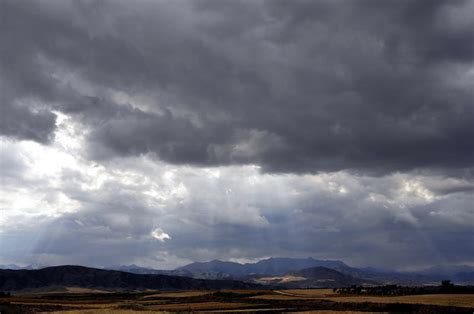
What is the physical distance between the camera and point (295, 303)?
4473 inches

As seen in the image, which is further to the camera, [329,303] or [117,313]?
[329,303]

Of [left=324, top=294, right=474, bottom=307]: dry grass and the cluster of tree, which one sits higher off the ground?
the cluster of tree

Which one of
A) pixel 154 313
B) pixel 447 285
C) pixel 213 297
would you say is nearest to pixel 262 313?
pixel 154 313

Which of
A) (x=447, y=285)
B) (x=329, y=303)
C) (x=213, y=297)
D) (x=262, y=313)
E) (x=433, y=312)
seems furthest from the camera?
(x=447, y=285)

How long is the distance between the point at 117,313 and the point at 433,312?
5270cm

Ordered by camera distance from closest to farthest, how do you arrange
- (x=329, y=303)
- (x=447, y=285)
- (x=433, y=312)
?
(x=433, y=312), (x=329, y=303), (x=447, y=285)

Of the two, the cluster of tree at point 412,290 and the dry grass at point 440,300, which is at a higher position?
the cluster of tree at point 412,290

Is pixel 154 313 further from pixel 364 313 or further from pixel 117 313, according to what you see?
pixel 364 313

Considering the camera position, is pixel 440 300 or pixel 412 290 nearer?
pixel 440 300

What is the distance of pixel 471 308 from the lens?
270 ft

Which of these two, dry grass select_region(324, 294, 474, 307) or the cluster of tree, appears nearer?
dry grass select_region(324, 294, 474, 307)

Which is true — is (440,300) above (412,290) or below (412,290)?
below

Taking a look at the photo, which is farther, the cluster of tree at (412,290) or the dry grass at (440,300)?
the cluster of tree at (412,290)

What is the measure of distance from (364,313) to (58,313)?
52747 millimetres
